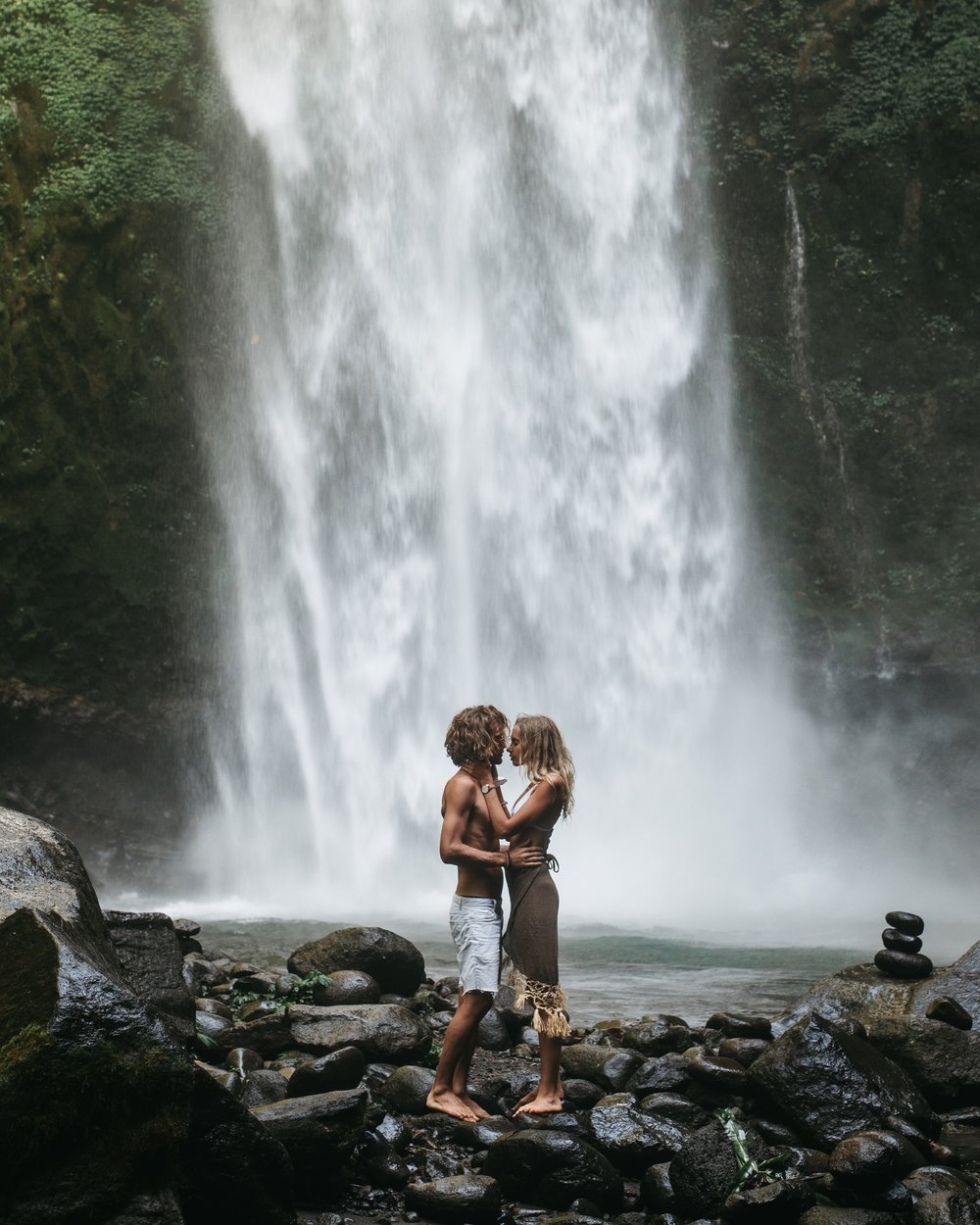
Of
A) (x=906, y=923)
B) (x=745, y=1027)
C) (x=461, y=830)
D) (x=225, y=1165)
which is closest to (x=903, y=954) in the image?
(x=906, y=923)

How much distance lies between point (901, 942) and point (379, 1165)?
309cm

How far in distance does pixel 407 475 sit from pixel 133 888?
671cm

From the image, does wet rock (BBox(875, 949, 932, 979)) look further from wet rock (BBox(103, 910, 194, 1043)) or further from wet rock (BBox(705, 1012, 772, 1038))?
wet rock (BBox(103, 910, 194, 1043))

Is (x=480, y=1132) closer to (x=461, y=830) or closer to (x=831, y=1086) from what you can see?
(x=461, y=830)

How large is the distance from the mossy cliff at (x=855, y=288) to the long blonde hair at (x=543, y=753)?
13.5 m

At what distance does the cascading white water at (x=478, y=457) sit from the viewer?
15.6 meters

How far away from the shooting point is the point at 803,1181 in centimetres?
361

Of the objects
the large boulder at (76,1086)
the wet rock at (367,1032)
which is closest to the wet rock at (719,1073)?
the wet rock at (367,1032)

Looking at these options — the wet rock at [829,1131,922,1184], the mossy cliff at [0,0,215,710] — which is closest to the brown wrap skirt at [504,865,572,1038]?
the wet rock at [829,1131,922,1184]

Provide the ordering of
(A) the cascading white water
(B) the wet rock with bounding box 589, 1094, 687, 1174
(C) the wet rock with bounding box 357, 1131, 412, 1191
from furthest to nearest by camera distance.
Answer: (A) the cascading white water
(B) the wet rock with bounding box 589, 1094, 687, 1174
(C) the wet rock with bounding box 357, 1131, 412, 1191

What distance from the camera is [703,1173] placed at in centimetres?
363

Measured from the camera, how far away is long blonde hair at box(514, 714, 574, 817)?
4.45 m

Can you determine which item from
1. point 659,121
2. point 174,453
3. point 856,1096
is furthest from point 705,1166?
point 659,121

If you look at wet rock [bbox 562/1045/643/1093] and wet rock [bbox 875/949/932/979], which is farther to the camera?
wet rock [bbox 875/949/932/979]
